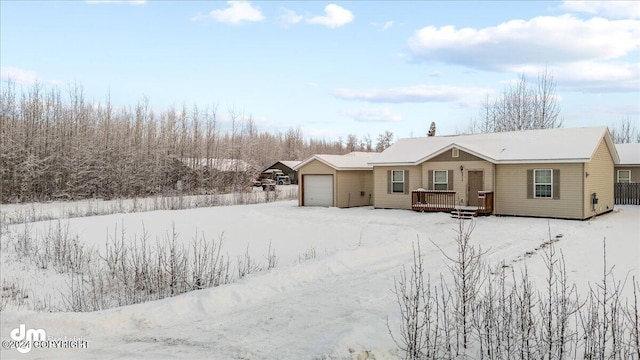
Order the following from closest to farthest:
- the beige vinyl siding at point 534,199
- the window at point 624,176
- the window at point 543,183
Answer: the beige vinyl siding at point 534,199 → the window at point 543,183 → the window at point 624,176

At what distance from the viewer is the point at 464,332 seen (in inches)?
199

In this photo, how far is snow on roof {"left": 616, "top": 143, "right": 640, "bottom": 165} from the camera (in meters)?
25.8

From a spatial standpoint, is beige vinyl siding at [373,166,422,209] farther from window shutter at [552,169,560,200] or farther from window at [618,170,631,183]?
window at [618,170,631,183]

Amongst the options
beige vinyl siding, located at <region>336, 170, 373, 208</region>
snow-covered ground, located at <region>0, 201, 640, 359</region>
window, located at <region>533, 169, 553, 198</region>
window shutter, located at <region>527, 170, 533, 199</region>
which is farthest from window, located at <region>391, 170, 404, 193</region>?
window, located at <region>533, 169, 553, 198</region>

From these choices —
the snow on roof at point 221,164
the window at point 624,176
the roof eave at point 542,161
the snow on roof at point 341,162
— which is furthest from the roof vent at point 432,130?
the snow on roof at point 221,164

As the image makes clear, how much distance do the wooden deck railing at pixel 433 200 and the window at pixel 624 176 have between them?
13.6 meters

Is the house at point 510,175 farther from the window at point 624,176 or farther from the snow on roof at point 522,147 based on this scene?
the window at point 624,176

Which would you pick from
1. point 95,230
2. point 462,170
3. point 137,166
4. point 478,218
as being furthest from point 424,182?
point 137,166

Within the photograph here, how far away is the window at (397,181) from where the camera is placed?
21809 millimetres

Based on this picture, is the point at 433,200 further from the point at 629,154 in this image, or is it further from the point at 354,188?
the point at 629,154

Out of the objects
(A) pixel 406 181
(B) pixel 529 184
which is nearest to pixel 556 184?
(B) pixel 529 184

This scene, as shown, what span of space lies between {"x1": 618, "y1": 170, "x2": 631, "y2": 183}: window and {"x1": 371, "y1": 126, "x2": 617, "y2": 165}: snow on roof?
252 inches

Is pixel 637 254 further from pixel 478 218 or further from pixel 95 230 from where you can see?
pixel 95 230

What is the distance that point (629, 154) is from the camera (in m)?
27.0
